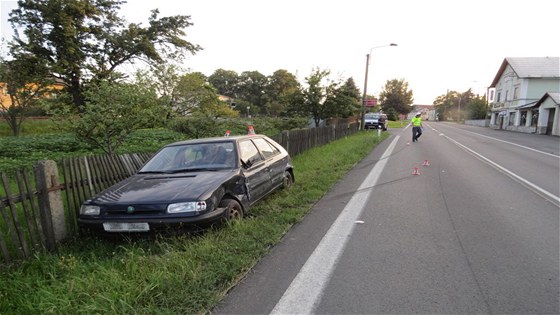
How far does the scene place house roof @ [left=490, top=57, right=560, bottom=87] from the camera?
37.4 meters

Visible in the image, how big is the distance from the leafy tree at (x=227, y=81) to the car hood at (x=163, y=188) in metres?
98.9

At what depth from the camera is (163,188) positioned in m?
4.28

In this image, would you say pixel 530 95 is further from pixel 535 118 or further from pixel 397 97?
pixel 397 97

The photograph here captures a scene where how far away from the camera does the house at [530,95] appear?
30781mm

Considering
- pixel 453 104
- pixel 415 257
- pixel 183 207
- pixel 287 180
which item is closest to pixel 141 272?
pixel 183 207

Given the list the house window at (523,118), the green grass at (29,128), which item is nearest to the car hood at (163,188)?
the green grass at (29,128)

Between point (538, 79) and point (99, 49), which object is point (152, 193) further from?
point (538, 79)

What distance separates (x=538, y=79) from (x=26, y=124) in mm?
53557

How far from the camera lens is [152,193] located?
13.6 feet

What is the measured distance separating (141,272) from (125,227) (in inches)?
37.6

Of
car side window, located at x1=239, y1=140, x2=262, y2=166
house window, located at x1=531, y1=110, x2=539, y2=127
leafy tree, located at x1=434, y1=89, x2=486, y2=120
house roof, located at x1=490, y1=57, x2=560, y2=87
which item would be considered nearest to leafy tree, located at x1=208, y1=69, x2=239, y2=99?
Answer: leafy tree, located at x1=434, y1=89, x2=486, y2=120

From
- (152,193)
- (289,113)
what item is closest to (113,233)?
(152,193)

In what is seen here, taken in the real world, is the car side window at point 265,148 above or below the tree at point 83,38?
below

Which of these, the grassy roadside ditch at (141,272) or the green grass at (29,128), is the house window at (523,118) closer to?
the grassy roadside ditch at (141,272)
